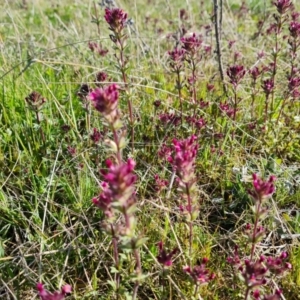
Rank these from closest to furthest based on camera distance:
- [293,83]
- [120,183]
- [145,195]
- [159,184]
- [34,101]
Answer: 1. [120,183]
2. [159,184]
3. [145,195]
4. [34,101]
5. [293,83]

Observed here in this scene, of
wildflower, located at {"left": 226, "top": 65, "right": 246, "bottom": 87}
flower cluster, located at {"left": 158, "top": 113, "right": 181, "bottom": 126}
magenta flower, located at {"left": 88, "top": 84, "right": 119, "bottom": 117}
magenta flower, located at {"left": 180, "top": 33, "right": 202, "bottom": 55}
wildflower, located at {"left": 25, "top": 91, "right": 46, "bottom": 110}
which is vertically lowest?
flower cluster, located at {"left": 158, "top": 113, "right": 181, "bottom": 126}

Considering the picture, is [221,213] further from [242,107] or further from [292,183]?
[242,107]

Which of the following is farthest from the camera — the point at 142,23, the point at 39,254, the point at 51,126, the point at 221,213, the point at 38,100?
the point at 142,23

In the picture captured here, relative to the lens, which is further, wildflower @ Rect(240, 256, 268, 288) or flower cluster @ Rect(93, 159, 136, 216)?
wildflower @ Rect(240, 256, 268, 288)

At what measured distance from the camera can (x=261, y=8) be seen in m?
6.82

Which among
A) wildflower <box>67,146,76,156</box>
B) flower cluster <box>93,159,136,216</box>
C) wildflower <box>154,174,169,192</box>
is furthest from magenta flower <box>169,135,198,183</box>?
wildflower <box>67,146,76,156</box>

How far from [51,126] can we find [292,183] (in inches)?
64.8

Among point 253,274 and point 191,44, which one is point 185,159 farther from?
point 191,44

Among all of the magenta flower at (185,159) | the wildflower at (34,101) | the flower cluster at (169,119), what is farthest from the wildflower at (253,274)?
the wildflower at (34,101)

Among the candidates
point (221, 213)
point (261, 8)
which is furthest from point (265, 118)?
point (261, 8)

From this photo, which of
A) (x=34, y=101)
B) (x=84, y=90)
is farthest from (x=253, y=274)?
(x=34, y=101)

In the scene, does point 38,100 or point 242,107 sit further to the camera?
point 242,107

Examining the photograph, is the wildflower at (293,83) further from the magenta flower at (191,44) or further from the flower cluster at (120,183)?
the flower cluster at (120,183)

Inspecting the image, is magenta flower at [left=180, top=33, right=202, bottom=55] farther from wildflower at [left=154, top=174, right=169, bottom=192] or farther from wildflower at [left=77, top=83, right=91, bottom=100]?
wildflower at [left=154, top=174, right=169, bottom=192]
